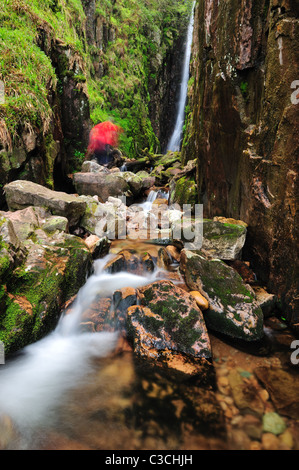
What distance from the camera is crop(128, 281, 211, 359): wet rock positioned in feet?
8.96

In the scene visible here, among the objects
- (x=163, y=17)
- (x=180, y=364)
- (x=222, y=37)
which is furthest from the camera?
(x=163, y=17)

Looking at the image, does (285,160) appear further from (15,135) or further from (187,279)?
(15,135)

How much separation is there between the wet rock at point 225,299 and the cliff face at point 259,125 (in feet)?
1.81

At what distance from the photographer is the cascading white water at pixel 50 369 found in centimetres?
213

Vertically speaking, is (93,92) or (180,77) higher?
(180,77)

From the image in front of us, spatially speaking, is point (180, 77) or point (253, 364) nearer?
point (253, 364)

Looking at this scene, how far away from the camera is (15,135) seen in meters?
5.72

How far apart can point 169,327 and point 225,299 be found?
879 millimetres

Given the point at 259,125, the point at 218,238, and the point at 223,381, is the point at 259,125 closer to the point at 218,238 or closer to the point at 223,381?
the point at 218,238

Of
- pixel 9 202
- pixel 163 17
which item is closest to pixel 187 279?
pixel 9 202

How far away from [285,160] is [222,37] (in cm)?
328

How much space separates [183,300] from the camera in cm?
303

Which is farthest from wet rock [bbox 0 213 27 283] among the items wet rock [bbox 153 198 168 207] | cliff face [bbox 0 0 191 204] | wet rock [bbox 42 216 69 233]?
wet rock [bbox 153 198 168 207]

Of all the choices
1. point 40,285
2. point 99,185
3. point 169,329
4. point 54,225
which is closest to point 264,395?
point 169,329
